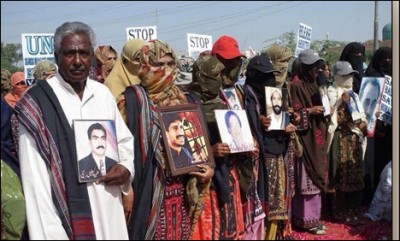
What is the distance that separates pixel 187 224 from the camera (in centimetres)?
309

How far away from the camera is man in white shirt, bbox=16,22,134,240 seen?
2.36 metres

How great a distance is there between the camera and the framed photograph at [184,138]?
9.27 feet

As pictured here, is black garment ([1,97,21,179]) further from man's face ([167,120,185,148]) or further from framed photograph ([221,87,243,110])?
framed photograph ([221,87,243,110])

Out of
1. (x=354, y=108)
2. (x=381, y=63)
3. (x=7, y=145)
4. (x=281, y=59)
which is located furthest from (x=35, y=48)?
(x=381, y=63)

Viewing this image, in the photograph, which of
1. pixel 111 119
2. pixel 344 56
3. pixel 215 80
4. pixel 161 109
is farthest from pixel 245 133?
pixel 344 56

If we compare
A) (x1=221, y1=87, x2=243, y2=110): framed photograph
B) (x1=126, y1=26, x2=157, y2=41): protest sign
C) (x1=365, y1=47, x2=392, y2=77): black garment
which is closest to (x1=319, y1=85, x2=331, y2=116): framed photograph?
(x1=365, y1=47, x2=392, y2=77): black garment

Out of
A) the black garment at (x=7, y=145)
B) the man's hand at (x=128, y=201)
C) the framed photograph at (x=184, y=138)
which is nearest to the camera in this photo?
the black garment at (x=7, y=145)

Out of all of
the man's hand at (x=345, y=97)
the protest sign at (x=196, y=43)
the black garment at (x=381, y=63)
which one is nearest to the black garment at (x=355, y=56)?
the black garment at (x=381, y=63)

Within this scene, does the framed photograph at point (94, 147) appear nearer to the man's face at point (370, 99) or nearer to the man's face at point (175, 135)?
the man's face at point (175, 135)

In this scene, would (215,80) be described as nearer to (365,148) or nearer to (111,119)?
(111,119)

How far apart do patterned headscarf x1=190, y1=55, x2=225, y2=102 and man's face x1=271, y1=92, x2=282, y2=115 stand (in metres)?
0.57

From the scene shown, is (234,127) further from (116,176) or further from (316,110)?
(316,110)

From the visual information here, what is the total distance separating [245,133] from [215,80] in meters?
0.44

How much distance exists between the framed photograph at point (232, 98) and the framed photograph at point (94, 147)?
1230 millimetres
